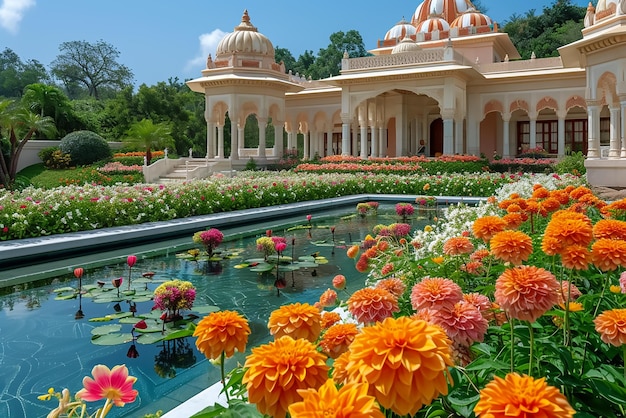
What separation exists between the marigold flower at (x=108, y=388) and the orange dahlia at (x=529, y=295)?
38.1 inches

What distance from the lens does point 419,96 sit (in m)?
25.3

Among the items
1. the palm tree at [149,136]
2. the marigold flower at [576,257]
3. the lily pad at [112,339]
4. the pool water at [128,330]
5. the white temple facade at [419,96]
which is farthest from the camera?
the palm tree at [149,136]

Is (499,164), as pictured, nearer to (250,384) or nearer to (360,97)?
(360,97)

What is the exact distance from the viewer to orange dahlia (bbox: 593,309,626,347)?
1.30 metres

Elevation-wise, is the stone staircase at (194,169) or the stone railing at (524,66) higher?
the stone railing at (524,66)

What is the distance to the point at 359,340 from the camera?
91cm

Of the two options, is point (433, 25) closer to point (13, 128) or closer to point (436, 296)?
point (13, 128)

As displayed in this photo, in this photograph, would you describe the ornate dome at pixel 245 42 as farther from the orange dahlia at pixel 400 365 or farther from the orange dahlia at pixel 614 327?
the orange dahlia at pixel 400 365

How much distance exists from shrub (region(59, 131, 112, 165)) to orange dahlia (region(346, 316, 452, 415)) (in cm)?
2501

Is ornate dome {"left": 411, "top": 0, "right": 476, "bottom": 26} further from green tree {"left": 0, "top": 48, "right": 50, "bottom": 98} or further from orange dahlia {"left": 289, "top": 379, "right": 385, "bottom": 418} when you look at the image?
green tree {"left": 0, "top": 48, "right": 50, "bottom": 98}

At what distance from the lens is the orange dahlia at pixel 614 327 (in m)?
1.30

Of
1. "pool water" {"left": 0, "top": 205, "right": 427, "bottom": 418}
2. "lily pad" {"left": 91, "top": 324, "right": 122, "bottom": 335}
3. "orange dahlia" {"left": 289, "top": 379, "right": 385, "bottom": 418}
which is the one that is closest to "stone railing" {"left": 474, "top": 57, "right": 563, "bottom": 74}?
"pool water" {"left": 0, "top": 205, "right": 427, "bottom": 418}

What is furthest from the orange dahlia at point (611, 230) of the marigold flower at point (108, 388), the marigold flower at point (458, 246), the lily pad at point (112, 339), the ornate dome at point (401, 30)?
the ornate dome at point (401, 30)

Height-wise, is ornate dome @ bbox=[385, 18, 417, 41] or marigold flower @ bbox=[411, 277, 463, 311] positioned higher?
ornate dome @ bbox=[385, 18, 417, 41]
